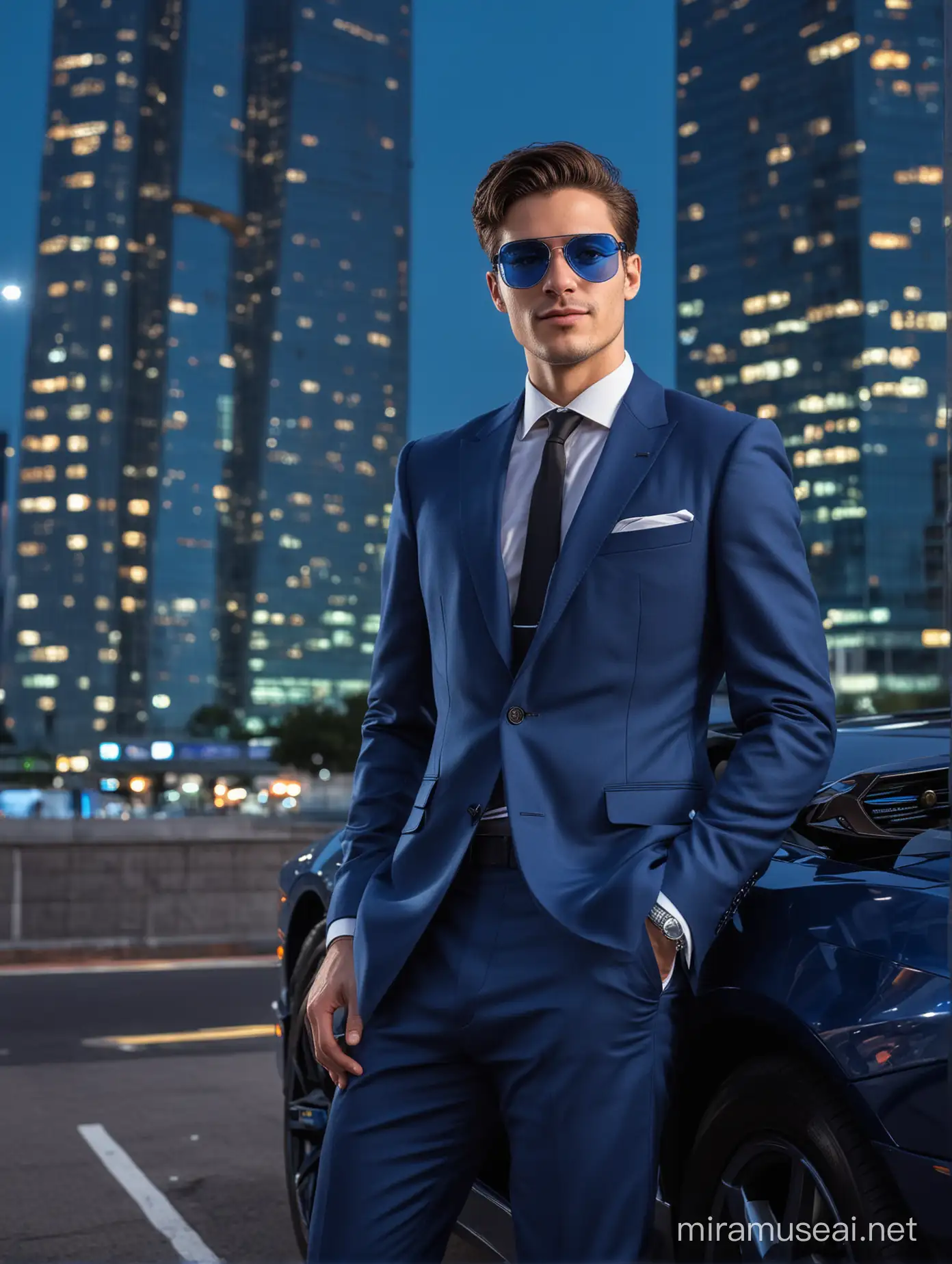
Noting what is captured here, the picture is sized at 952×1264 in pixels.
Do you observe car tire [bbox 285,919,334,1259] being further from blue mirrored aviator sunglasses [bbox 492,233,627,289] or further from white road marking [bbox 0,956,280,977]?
white road marking [bbox 0,956,280,977]

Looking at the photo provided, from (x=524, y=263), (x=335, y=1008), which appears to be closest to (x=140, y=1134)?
(x=335, y=1008)

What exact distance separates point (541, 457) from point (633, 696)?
0.50 m

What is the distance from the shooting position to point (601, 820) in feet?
7.47

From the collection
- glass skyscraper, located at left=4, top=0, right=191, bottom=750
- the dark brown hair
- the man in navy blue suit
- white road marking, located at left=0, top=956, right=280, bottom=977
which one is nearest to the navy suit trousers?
the man in navy blue suit

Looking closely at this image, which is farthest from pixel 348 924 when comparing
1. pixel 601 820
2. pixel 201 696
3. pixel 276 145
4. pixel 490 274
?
pixel 276 145

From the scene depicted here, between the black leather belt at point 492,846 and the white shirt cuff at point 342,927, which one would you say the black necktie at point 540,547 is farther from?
the white shirt cuff at point 342,927

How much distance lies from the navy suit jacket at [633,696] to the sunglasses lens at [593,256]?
219 mm

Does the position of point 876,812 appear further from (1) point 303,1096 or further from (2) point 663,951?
(1) point 303,1096

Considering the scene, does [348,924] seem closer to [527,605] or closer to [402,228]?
[527,605]

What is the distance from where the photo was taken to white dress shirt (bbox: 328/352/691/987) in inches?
97.9

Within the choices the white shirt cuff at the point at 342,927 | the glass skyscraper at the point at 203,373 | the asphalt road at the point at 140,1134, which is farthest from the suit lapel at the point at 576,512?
the glass skyscraper at the point at 203,373

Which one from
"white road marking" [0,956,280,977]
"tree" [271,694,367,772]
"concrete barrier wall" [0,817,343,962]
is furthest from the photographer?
"tree" [271,694,367,772]

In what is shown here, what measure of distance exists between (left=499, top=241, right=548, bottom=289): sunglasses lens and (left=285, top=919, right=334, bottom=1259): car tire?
2212 mm

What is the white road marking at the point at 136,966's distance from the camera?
1184 cm
